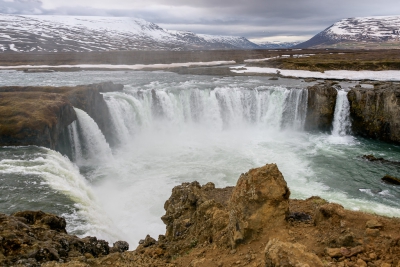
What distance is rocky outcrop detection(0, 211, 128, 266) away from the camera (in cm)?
753

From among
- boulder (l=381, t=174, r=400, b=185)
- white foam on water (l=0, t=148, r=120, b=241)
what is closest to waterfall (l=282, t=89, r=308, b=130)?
boulder (l=381, t=174, r=400, b=185)

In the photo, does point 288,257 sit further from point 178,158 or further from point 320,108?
point 320,108

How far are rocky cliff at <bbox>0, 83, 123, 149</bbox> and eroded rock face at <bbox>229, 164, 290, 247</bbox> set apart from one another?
61.3ft

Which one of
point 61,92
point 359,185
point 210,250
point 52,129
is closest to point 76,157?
point 52,129

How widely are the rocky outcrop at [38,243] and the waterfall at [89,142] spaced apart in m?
17.0

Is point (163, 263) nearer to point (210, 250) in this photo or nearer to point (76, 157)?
point (210, 250)

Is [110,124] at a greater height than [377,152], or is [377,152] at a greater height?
[110,124]

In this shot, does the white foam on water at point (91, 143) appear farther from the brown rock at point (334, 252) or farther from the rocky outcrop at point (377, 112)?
the rocky outcrop at point (377, 112)

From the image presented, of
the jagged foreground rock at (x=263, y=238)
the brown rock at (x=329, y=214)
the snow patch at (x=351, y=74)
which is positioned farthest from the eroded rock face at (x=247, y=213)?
the snow patch at (x=351, y=74)

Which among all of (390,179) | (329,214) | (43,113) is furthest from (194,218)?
(43,113)

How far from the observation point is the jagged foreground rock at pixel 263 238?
18.1 feet

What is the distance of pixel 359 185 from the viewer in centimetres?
2098

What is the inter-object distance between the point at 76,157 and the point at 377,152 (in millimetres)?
28540

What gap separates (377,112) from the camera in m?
32.9
